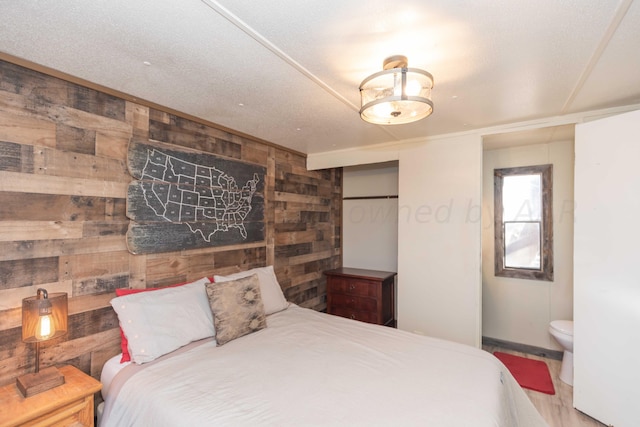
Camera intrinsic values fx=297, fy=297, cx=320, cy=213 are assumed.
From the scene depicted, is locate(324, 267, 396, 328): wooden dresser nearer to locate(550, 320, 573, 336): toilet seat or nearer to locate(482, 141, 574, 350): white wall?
locate(482, 141, 574, 350): white wall

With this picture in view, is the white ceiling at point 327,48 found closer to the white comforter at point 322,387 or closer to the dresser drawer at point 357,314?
the white comforter at point 322,387

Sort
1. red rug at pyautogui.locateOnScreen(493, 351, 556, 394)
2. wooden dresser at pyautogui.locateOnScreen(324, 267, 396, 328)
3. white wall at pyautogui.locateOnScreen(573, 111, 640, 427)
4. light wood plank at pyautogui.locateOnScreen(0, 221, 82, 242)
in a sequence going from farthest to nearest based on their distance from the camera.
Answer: wooden dresser at pyautogui.locateOnScreen(324, 267, 396, 328), red rug at pyautogui.locateOnScreen(493, 351, 556, 394), white wall at pyautogui.locateOnScreen(573, 111, 640, 427), light wood plank at pyautogui.locateOnScreen(0, 221, 82, 242)

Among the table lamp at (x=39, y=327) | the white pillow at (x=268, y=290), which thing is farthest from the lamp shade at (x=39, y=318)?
the white pillow at (x=268, y=290)

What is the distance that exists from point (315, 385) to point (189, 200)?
1748 millimetres

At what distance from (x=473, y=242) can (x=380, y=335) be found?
140 centimetres

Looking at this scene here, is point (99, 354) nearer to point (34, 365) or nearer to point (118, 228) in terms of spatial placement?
point (34, 365)

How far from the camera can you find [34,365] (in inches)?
67.4

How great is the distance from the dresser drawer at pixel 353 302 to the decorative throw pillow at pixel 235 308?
1.64 meters

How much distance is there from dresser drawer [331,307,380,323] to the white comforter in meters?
1.49

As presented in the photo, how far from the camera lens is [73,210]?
1872 millimetres

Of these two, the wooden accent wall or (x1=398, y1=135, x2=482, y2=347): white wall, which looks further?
(x1=398, y1=135, x2=482, y2=347): white wall

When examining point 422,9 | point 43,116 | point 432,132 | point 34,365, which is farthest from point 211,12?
point 432,132

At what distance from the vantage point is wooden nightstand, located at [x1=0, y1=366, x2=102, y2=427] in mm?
1374

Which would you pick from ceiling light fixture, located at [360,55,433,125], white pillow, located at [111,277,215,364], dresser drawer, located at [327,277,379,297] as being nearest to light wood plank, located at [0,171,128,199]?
white pillow, located at [111,277,215,364]
